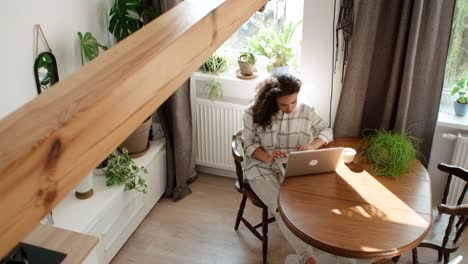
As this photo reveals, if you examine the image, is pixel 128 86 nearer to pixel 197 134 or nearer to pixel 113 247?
pixel 113 247

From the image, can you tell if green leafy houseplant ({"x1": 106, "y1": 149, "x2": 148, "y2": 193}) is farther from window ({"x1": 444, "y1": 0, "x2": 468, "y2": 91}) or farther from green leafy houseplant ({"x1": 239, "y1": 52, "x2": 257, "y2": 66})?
window ({"x1": 444, "y1": 0, "x2": 468, "y2": 91})

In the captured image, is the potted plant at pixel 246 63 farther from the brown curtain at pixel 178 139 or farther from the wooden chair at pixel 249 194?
the wooden chair at pixel 249 194

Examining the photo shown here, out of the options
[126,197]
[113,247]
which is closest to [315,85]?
[126,197]

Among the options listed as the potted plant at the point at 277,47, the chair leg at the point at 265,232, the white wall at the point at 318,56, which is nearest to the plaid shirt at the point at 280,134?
the chair leg at the point at 265,232

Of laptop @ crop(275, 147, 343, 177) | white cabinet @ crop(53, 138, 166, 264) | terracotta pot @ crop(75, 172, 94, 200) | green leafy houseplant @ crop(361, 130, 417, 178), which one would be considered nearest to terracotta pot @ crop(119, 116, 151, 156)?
white cabinet @ crop(53, 138, 166, 264)

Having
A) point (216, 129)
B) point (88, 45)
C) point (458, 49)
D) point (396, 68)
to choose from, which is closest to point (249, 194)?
point (216, 129)

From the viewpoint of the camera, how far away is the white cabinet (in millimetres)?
2730

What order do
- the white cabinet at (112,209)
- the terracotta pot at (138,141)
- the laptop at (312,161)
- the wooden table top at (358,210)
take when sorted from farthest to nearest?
the terracotta pot at (138,141) → the white cabinet at (112,209) → the laptop at (312,161) → the wooden table top at (358,210)

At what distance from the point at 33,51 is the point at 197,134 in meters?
1.53

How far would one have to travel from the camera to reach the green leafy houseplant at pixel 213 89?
138 inches

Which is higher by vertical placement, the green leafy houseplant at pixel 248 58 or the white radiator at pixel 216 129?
the green leafy houseplant at pixel 248 58

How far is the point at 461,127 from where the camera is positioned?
2.97m

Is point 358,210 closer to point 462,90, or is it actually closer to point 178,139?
point 462,90

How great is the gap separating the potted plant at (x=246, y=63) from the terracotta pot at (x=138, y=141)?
0.79 meters
